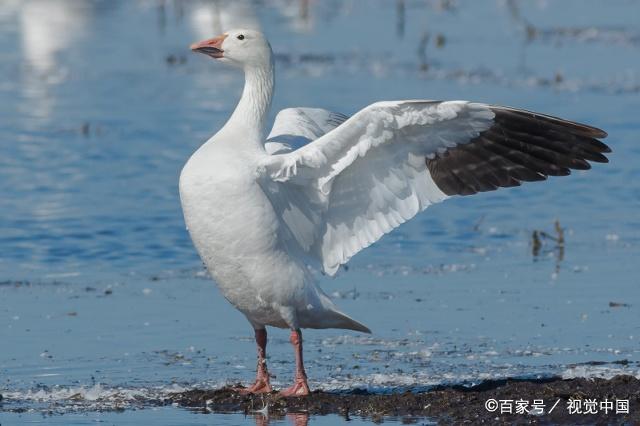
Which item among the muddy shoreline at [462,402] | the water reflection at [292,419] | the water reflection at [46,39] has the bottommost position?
the water reflection at [292,419]

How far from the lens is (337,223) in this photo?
28.1ft

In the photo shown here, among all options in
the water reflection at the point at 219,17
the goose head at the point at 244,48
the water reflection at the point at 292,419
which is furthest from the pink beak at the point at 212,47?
the water reflection at the point at 219,17

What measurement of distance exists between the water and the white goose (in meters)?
0.73

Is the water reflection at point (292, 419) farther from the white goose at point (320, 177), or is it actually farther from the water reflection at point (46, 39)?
the water reflection at point (46, 39)

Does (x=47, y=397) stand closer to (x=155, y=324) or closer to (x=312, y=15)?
(x=155, y=324)

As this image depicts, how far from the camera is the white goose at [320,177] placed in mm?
7891

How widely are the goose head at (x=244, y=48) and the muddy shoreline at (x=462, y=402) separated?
213 cm

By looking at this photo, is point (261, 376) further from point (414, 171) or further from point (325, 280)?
point (325, 280)

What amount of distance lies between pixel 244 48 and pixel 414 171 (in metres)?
1.36

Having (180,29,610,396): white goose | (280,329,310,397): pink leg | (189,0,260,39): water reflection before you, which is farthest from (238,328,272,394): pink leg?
(189,0,260,39): water reflection

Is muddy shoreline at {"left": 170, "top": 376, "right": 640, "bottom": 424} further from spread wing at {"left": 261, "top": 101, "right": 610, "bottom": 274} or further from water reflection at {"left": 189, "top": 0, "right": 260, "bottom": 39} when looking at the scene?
water reflection at {"left": 189, "top": 0, "right": 260, "bottom": 39}

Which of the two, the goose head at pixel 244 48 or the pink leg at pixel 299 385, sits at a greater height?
the goose head at pixel 244 48

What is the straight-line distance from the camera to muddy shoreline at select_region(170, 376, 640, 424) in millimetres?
7453

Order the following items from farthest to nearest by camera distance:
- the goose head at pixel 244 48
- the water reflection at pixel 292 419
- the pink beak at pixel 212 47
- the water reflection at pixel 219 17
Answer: the water reflection at pixel 219 17
the pink beak at pixel 212 47
the goose head at pixel 244 48
the water reflection at pixel 292 419
